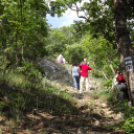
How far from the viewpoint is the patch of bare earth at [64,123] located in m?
3.70

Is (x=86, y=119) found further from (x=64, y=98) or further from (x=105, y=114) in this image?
(x=64, y=98)

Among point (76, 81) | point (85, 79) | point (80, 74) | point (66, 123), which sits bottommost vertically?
point (66, 123)

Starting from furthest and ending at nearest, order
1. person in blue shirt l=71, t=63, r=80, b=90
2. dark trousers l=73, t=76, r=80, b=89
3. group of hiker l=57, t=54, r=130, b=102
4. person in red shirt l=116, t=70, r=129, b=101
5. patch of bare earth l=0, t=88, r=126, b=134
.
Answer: dark trousers l=73, t=76, r=80, b=89 → person in blue shirt l=71, t=63, r=80, b=90 → group of hiker l=57, t=54, r=130, b=102 → person in red shirt l=116, t=70, r=129, b=101 → patch of bare earth l=0, t=88, r=126, b=134

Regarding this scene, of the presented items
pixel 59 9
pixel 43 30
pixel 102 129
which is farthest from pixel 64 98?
pixel 43 30

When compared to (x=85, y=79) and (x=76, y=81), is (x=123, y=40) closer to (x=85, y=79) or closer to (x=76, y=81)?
(x=85, y=79)

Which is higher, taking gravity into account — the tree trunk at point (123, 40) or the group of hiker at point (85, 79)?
the tree trunk at point (123, 40)

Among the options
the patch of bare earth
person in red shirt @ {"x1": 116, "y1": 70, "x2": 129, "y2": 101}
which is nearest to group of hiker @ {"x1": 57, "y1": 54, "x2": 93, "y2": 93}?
person in red shirt @ {"x1": 116, "y1": 70, "x2": 129, "y2": 101}

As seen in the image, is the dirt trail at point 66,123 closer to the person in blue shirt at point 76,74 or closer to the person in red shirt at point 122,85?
the person in red shirt at point 122,85

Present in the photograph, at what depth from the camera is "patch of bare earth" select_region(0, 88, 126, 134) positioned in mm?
3695

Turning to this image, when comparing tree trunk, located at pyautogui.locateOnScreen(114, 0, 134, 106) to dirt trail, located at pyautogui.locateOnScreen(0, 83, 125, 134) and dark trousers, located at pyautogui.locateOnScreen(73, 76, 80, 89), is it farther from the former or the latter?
dark trousers, located at pyautogui.locateOnScreen(73, 76, 80, 89)

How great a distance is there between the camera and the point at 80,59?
97.7 ft

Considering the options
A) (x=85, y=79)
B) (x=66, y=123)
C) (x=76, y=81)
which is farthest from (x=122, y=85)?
(x=76, y=81)

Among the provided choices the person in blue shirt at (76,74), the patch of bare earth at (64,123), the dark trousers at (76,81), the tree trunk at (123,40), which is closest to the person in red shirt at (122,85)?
the patch of bare earth at (64,123)

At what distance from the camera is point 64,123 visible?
4.42 m
